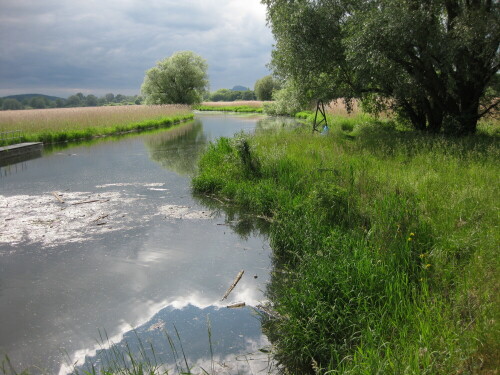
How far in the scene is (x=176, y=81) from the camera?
57.0 m

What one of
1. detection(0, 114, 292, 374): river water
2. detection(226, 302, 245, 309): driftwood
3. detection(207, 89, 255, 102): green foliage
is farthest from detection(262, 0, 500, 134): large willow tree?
detection(207, 89, 255, 102): green foliage

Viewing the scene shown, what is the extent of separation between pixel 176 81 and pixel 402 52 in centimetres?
4835

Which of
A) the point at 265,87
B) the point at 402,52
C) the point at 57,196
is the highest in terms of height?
the point at 265,87

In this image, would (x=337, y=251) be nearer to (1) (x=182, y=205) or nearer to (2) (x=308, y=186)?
(2) (x=308, y=186)

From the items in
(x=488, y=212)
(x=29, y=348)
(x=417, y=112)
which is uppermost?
(x=417, y=112)

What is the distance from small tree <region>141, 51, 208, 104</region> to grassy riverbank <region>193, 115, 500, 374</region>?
51080 mm

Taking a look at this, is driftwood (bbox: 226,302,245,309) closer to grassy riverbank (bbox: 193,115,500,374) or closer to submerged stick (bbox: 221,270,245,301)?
submerged stick (bbox: 221,270,245,301)

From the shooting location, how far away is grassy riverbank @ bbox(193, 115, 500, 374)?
354cm

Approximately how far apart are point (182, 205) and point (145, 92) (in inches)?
2097

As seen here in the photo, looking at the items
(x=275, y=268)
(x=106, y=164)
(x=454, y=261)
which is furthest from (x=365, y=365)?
(x=106, y=164)

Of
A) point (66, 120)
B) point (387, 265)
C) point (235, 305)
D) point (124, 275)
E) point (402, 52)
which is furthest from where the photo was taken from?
point (66, 120)

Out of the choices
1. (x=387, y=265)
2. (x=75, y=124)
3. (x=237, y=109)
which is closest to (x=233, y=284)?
(x=387, y=265)

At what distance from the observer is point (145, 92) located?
5922 centimetres

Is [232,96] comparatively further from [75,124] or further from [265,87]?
[75,124]
